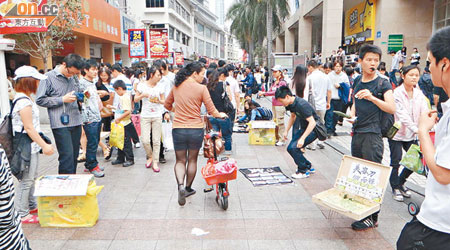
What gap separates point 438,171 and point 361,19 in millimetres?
22509

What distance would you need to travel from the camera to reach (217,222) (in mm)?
3980

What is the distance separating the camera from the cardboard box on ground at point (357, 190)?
3564mm

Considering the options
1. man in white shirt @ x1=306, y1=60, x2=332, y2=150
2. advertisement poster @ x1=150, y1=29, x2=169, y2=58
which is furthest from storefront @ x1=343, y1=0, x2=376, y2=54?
man in white shirt @ x1=306, y1=60, x2=332, y2=150

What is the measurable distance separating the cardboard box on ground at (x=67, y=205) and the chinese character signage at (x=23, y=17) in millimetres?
5736

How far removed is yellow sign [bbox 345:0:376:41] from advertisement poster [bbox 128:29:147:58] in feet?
41.4

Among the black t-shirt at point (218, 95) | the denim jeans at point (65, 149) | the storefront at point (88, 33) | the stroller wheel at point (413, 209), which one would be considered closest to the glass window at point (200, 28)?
the storefront at point (88, 33)

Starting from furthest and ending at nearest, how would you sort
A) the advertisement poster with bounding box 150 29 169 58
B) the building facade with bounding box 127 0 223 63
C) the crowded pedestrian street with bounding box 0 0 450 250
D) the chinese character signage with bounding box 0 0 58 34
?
the building facade with bounding box 127 0 223 63
the advertisement poster with bounding box 150 29 169 58
the chinese character signage with bounding box 0 0 58 34
the crowded pedestrian street with bounding box 0 0 450 250

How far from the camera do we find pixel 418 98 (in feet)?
14.5

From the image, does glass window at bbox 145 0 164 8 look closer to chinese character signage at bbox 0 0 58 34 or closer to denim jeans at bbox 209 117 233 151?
chinese character signage at bbox 0 0 58 34

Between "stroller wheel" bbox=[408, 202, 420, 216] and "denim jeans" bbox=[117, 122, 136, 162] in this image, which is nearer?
"stroller wheel" bbox=[408, 202, 420, 216]

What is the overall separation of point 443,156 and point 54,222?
3.76 meters

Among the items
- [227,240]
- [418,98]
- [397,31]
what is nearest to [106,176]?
[227,240]

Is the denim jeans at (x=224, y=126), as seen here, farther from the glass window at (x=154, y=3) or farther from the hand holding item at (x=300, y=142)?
the glass window at (x=154, y=3)

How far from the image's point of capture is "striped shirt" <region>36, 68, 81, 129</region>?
4289mm
